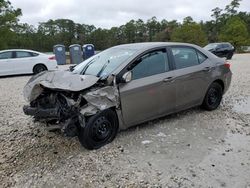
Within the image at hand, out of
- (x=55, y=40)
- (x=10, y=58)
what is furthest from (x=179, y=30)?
(x=10, y=58)

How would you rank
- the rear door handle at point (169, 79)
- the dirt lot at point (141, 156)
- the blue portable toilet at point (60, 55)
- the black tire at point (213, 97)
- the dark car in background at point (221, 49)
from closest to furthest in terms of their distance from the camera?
1. the dirt lot at point (141, 156)
2. the rear door handle at point (169, 79)
3. the black tire at point (213, 97)
4. the dark car in background at point (221, 49)
5. the blue portable toilet at point (60, 55)

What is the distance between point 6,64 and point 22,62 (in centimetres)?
72

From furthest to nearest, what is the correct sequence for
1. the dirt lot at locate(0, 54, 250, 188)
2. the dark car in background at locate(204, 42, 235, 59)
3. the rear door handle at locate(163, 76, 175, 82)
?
1. the dark car in background at locate(204, 42, 235, 59)
2. the rear door handle at locate(163, 76, 175, 82)
3. the dirt lot at locate(0, 54, 250, 188)

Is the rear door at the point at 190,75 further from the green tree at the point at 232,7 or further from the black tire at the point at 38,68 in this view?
the green tree at the point at 232,7

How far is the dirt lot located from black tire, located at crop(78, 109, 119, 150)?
4.8 inches

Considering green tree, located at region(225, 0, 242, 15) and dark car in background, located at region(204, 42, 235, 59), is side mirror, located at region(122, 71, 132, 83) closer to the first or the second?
dark car in background, located at region(204, 42, 235, 59)

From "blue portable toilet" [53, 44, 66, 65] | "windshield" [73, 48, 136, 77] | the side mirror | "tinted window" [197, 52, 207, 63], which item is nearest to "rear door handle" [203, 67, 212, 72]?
"tinted window" [197, 52, 207, 63]

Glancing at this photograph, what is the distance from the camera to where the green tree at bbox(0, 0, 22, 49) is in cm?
2523

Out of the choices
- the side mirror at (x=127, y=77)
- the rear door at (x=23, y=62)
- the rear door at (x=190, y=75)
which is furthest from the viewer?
the rear door at (x=23, y=62)

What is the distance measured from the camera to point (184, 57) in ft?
18.4

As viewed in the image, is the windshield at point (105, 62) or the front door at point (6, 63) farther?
the front door at point (6, 63)

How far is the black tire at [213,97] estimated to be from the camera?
601cm

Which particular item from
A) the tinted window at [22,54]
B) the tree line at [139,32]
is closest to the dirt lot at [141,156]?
the tinted window at [22,54]

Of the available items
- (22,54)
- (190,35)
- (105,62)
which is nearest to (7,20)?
(22,54)
